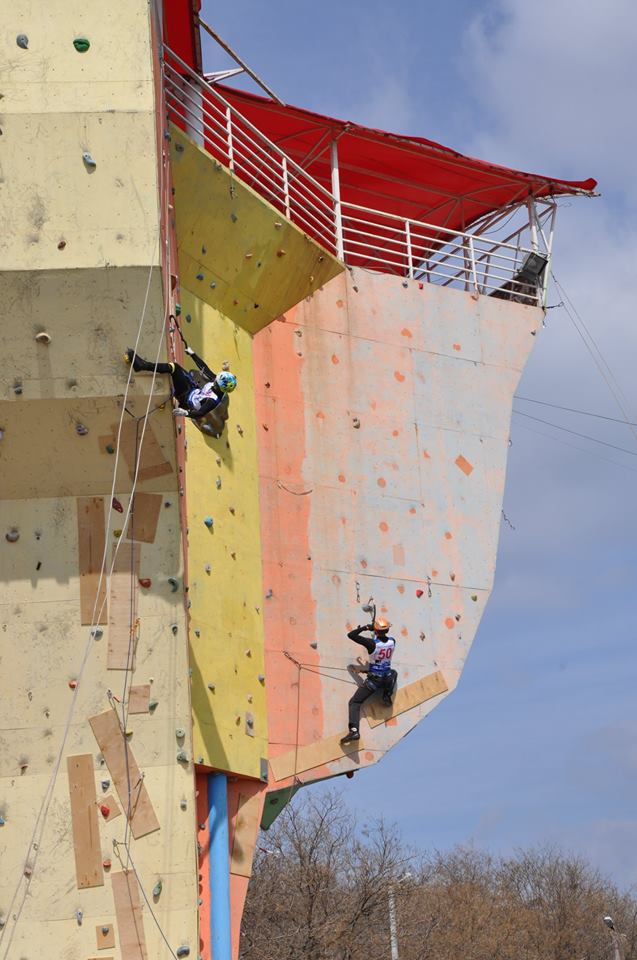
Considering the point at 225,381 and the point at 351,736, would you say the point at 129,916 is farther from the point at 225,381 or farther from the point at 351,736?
the point at 225,381

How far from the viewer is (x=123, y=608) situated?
13945mm

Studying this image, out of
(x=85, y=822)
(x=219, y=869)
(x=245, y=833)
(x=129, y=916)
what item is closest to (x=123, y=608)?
(x=85, y=822)

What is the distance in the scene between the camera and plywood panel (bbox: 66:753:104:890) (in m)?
13.5

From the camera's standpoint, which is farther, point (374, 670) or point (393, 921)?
point (393, 921)

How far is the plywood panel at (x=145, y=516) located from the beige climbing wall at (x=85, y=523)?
0.02 metres

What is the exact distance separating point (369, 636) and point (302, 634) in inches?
34.3

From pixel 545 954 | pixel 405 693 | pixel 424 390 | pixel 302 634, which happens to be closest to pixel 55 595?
pixel 302 634

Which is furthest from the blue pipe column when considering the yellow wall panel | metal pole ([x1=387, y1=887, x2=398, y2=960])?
metal pole ([x1=387, y1=887, x2=398, y2=960])

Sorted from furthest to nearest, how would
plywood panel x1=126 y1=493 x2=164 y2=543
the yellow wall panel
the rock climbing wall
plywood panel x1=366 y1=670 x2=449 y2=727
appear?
1. plywood panel x1=366 y1=670 x2=449 y2=727
2. the rock climbing wall
3. the yellow wall panel
4. plywood panel x1=126 y1=493 x2=164 y2=543

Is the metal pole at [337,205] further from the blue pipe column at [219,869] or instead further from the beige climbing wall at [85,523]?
the blue pipe column at [219,869]

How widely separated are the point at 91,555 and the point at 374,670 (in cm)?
456

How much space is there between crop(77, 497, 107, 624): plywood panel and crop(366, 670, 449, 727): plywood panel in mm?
4688

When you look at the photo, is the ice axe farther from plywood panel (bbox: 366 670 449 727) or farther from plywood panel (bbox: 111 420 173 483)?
plywood panel (bbox: 111 420 173 483)

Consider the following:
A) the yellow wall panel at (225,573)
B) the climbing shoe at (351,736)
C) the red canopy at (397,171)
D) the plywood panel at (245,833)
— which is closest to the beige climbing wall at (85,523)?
the yellow wall panel at (225,573)
